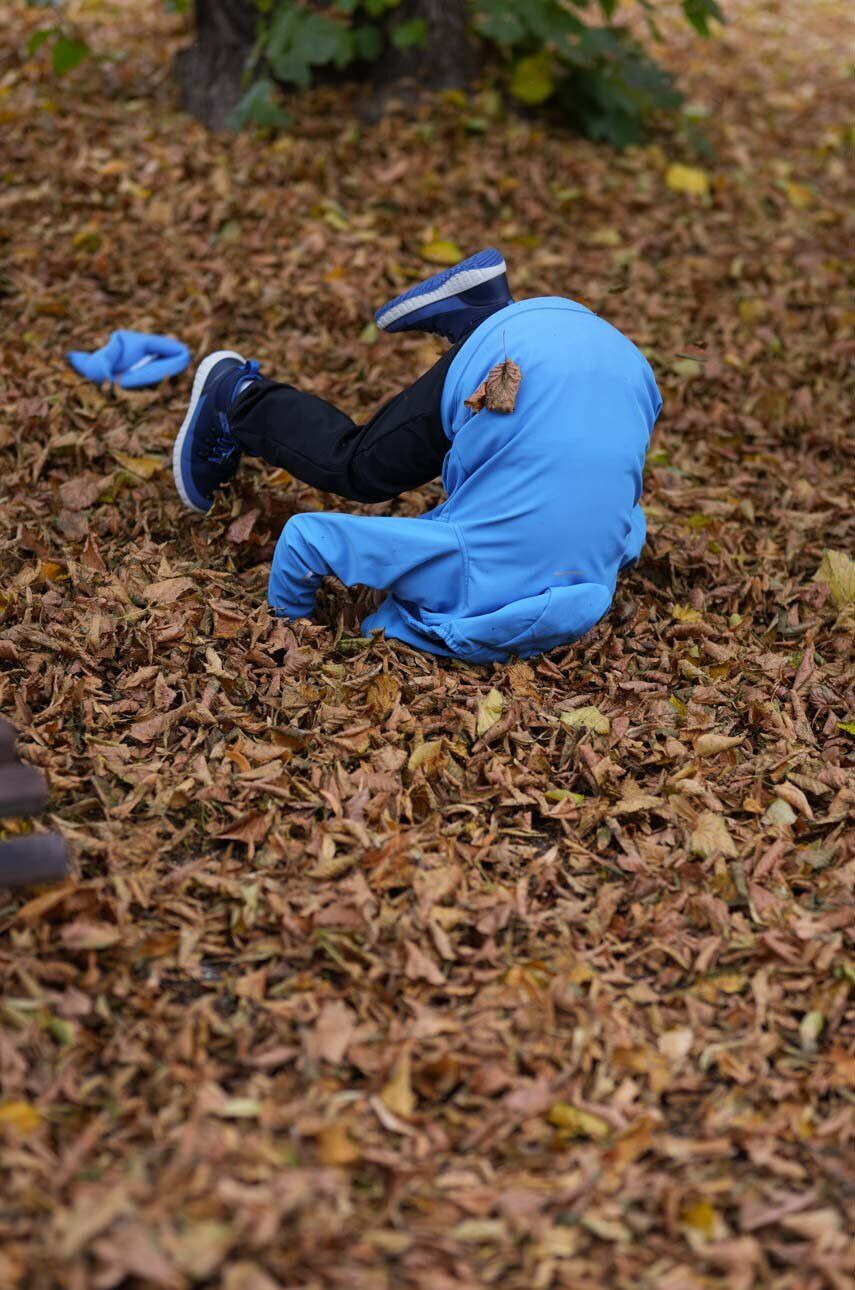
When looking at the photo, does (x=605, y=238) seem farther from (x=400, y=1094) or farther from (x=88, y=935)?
(x=400, y=1094)

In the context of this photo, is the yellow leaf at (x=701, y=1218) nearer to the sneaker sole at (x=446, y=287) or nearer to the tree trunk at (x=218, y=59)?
the sneaker sole at (x=446, y=287)

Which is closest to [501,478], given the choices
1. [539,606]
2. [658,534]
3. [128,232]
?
[539,606]

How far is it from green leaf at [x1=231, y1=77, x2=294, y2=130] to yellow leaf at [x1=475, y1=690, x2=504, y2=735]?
341 centimetres

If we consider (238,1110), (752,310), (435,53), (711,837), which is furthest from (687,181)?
(238,1110)

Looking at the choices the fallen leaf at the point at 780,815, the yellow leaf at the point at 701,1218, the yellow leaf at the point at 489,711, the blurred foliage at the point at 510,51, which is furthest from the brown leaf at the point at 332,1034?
the blurred foliage at the point at 510,51

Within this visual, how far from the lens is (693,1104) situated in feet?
8.11

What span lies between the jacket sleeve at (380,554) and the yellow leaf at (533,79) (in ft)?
11.0

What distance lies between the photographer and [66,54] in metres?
5.55

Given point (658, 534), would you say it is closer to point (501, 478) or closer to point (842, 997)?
point (501, 478)

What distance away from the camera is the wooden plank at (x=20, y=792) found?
246 centimetres

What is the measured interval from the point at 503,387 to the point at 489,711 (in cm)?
83

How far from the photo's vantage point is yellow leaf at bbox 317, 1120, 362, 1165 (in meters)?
2.23

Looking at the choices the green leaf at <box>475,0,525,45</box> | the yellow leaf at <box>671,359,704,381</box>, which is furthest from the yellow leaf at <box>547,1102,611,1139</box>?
the green leaf at <box>475,0,525,45</box>

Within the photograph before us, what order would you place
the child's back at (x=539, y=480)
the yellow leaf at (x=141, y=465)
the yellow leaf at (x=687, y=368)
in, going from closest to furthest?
the child's back at (x=539, y=480) < the yellow leaf at (x=141, y=465) < the yellow leaf at (x=687, y=368)
